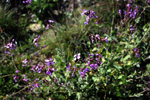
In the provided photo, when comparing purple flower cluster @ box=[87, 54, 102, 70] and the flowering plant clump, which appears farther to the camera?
the flowering plant clump

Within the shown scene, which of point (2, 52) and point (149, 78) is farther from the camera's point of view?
point (2, 52)

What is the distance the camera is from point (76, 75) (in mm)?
2342


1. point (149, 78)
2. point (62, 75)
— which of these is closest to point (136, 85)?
point (149, 78)

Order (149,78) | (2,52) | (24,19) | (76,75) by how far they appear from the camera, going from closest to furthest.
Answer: (76,75), (149,78), (2,52), (24,19)

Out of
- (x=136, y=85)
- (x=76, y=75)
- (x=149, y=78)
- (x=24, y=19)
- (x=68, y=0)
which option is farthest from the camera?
(x=68, y=0)

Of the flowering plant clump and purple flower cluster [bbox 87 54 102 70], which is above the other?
purple flower cluster [bbox 87 54 102 70]

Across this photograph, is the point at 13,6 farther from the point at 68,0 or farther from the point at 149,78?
the point at 149,78

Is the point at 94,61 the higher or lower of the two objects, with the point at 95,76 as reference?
higher

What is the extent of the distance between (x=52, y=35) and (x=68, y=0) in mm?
1201

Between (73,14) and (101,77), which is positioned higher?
(73,14)

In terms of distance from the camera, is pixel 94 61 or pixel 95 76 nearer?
pixel 94 61

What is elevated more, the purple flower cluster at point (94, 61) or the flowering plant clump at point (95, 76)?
the purple flower cluster at point (94, 61)

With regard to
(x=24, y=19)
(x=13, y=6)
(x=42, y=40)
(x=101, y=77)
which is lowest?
(x=101, y=77)

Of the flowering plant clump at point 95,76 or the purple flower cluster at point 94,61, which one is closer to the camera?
the purple flower cluster at point 94,61
